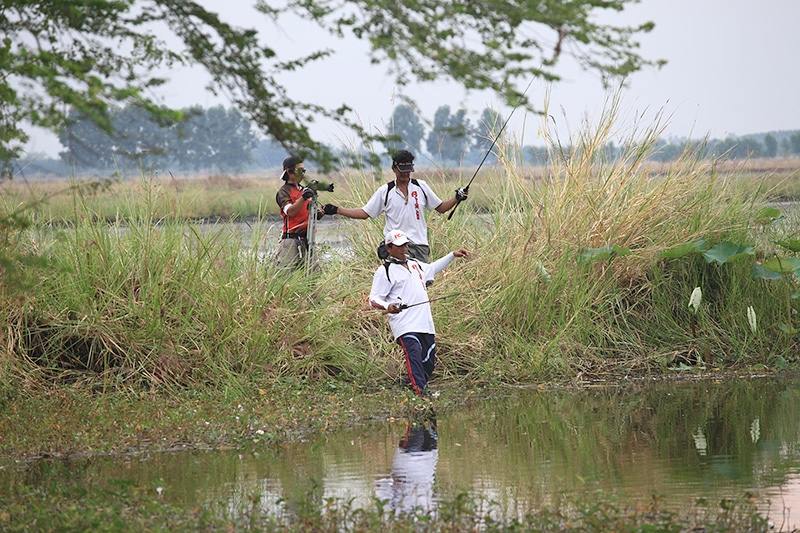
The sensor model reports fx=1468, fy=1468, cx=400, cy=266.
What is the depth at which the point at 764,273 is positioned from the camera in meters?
15.4

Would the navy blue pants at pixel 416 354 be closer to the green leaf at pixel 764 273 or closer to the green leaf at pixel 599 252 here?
the green leaf at pixel 599 252

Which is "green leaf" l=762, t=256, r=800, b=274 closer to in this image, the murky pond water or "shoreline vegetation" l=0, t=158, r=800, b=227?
"shoreline vegetation" l=0, t=158, r=800, b=227

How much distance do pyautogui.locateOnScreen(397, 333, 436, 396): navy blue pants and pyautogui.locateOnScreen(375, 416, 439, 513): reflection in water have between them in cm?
Answer: 93

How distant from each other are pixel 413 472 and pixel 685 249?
6.31m

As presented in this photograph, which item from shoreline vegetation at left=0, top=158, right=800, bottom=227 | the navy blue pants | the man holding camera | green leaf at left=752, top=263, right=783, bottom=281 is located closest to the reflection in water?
the navy blue pants

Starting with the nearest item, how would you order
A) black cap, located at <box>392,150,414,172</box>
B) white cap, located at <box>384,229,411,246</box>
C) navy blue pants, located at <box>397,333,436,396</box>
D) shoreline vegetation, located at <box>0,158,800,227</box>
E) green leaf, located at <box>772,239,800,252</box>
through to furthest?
white cap, located at <box>384,229,411,246</box> → navy blue pants, located at <box>397,333,436,396</box> → black cap, located at <box>392,150,414,172</box> → shoreline vegetation, located at <box>0,158,800,227</box> → green leaf, located at <box>772,239,800,252</box>

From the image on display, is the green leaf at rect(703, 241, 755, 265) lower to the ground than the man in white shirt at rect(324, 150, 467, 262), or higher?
lower

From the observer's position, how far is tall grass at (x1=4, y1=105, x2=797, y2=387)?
13516 millimetres

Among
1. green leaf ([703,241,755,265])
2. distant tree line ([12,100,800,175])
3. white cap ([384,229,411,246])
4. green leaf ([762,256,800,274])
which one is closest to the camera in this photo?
distant tree line ([12,100,800,175])

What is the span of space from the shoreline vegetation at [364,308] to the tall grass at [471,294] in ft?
0.08

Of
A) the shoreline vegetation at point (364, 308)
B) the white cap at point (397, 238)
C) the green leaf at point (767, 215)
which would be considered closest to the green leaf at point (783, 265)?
the shoreline vegetation at point (364, 308)

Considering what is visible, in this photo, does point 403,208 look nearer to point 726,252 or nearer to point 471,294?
point 471,294

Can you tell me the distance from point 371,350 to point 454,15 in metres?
6.84

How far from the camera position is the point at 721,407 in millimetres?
12930
